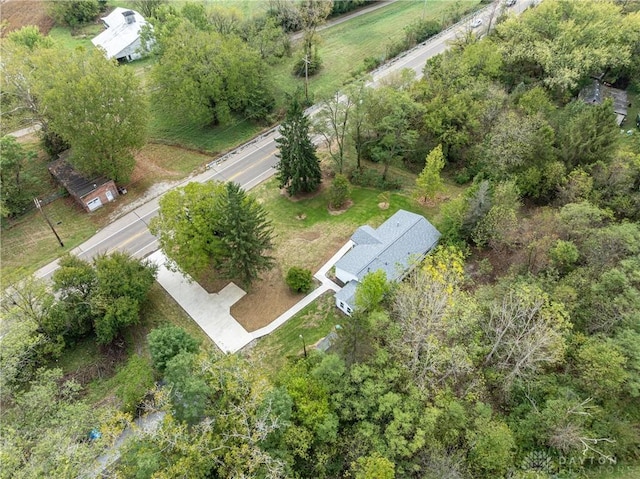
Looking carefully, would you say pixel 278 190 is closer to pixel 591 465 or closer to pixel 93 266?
pixel 93 266

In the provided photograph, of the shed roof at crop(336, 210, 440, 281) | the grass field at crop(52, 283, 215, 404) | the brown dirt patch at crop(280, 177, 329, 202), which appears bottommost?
the grass field at crop(52, 283, 215, 404)

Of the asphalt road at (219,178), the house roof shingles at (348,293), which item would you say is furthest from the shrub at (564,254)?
the asphalt road at (219,178)

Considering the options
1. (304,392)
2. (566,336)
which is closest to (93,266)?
(304,392)

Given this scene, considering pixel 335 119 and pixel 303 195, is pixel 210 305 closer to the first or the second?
pixel 303 195

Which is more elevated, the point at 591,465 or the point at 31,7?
the point at 31,7

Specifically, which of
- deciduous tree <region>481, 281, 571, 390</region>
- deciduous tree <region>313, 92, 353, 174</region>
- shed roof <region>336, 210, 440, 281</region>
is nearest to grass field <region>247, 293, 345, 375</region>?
shed roof <region>336, 210, 440, 281</region>

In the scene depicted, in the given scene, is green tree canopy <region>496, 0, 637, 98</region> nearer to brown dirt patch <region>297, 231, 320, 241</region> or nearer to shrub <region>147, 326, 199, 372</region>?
brown dirt patch <region>297, 231, 320, 241</region>

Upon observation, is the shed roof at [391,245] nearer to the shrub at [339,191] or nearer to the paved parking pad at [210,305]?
the shrub at [339,191]
